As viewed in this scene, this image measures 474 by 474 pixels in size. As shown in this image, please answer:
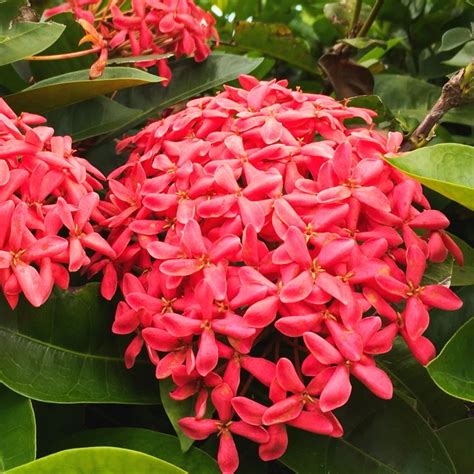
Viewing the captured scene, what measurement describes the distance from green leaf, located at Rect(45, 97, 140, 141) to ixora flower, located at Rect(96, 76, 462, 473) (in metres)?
0.20

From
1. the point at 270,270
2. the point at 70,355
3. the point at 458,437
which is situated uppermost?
the point at 270,270

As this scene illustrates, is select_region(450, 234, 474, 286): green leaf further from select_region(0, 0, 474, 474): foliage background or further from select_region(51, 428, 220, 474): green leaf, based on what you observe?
select_region(51, 428, 220, 474): green leaf

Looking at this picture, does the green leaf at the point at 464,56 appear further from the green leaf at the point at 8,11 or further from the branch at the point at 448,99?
the green leaf at the point at 8,11

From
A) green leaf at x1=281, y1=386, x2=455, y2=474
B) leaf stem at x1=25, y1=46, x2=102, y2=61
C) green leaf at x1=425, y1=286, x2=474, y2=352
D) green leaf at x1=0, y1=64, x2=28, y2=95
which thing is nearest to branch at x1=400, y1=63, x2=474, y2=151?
green leaf at x1=425, y1=286, x2=474, y2=352

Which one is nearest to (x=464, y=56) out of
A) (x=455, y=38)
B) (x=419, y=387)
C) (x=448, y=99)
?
(x=455, y=38)

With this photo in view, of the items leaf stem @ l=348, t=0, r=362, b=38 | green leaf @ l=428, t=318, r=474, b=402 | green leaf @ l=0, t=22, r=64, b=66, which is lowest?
green leaf @ l=428, t=318, r=474, b=402

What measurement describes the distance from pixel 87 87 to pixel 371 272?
419 mm

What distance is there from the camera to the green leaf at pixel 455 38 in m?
1.06

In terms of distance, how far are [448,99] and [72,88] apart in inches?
17.0

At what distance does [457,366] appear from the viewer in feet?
2.32

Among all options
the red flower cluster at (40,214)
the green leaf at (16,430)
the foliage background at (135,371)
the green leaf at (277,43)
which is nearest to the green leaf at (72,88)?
the foliage background at (135,371)

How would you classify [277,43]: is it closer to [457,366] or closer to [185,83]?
[185,83]

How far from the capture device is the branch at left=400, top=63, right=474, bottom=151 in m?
0.82

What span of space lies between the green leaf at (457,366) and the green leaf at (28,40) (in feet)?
1.84
